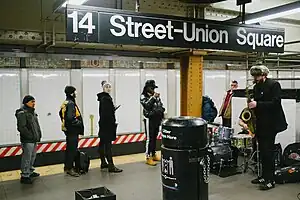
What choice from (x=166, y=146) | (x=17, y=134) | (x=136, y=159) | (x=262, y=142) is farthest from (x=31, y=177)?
(x=262, y=142)

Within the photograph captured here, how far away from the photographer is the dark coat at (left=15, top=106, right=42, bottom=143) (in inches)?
214

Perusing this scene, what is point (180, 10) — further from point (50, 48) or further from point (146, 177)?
point (146, 177)

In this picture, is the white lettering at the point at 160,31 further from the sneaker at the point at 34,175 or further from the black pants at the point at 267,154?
the sneaker at the point at 34,175

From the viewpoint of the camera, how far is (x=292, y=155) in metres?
5.79

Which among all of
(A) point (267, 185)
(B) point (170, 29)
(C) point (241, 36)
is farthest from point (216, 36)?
(A) point (267, 185)

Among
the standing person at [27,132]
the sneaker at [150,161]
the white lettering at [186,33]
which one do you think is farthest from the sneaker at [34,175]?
the white lettering at [186,33]

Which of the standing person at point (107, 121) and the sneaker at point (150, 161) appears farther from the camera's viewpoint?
the sneaker at point (150, 161)

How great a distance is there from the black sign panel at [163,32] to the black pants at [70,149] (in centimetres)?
295

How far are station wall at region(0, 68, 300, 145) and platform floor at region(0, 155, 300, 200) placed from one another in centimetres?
118

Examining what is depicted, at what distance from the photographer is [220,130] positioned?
5.99 metres

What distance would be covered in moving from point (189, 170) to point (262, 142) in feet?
5.76

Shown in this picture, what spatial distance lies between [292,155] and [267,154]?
126 centimetres

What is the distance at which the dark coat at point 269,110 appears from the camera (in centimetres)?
472

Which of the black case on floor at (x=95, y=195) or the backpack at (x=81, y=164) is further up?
the black case on floor at (x=95, y=195)
